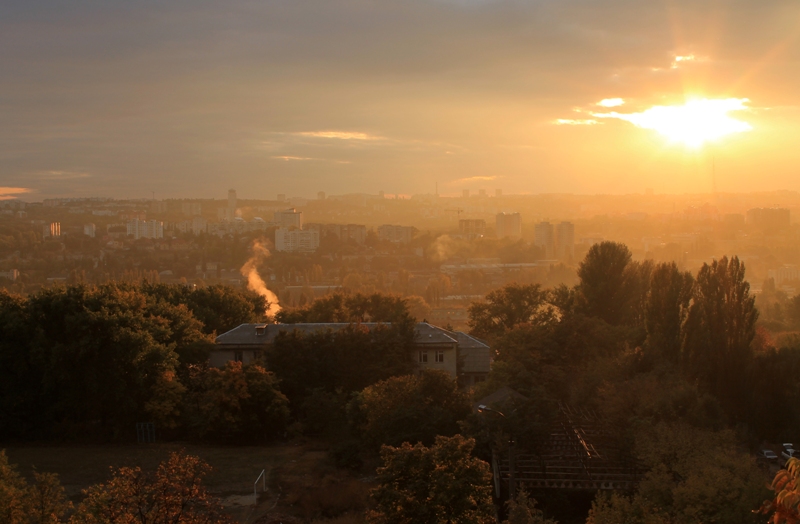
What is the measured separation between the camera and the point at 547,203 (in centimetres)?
12588

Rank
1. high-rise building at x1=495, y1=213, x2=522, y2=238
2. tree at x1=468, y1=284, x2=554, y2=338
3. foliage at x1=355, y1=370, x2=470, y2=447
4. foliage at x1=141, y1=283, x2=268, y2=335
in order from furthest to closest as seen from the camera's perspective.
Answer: high-rise building at x1=495, y1=213, x2=522, y2=238 < tree at x1=468, y1=284, x2=554, y2=338 < foliage at x1=141, y1=283, x2=268, y2=335 < foliage at x1=355, y1=370, x2=470, y2=447

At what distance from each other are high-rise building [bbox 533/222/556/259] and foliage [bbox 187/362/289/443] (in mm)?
66293

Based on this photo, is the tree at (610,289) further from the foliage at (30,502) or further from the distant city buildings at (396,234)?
the distant city buildings at (396,234)

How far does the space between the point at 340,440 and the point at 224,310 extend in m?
12.4

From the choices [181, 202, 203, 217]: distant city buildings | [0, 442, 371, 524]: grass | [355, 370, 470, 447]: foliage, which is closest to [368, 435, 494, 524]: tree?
[0, 442, 371, 524]: grass

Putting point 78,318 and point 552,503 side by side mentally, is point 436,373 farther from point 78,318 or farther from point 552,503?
point 78,318

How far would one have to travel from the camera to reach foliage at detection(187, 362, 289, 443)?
61.8 ft

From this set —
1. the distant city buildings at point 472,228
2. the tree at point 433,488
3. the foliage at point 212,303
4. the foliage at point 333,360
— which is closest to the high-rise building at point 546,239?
the distant city buildings at point 472,228

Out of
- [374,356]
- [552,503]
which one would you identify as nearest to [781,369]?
[552,503]

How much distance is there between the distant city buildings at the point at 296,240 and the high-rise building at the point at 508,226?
26.6m

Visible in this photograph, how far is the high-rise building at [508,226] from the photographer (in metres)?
98.1

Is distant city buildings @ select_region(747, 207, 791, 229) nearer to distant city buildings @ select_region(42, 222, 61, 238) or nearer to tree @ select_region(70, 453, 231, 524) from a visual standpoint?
tree @ select_region(70, 453, 231, 524)

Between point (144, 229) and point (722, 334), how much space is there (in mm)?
83783

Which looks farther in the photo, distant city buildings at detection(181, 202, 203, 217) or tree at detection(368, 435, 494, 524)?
distant city buildings at detection(181, 202, 203, 217)
